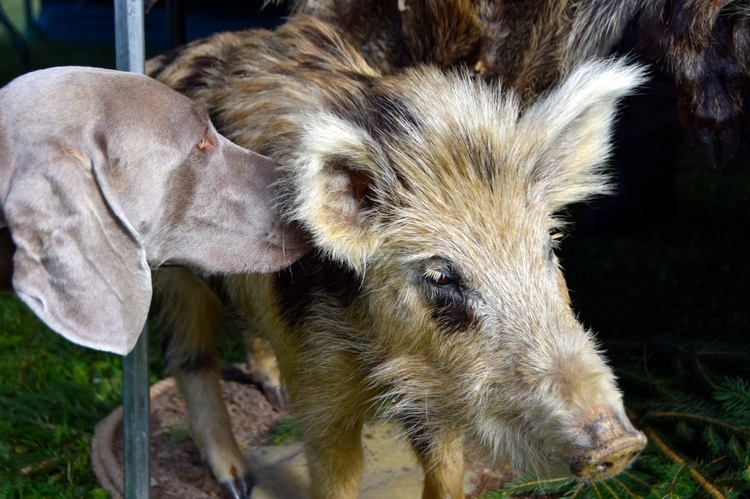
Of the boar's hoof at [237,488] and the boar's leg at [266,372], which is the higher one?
the boar's hoof at [237,488]

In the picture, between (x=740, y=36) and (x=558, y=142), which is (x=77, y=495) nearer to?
(x=558, y=142)

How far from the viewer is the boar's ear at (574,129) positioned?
3008 mm

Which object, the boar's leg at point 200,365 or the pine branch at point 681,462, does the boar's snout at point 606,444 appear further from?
the boar's leg at point 200,365

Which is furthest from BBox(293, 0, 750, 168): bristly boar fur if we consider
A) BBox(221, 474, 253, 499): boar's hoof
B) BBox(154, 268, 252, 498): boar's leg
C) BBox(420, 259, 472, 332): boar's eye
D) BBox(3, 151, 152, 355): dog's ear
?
BBox(221, 474, 253, 499): boar's hoof

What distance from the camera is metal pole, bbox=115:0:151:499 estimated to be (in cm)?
318

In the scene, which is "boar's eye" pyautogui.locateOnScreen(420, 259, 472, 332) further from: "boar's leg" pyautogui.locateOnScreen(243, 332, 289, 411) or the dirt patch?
"boar's leg" pyautogui.locateOnScreen(243, 332, 289, 411)

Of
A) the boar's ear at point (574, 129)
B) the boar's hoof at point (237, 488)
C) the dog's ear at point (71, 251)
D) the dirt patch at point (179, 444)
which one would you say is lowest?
the dirt patch at point (179, 444)

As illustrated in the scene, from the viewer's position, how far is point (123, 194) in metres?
2.79

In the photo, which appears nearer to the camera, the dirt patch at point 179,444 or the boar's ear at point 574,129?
the boar's ear at point 574,129

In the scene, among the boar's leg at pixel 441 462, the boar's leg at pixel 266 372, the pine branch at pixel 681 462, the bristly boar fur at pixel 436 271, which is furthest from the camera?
the boar's leg at pixel 266 372

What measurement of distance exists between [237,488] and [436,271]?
171 cm

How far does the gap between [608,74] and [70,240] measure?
174 centimetres

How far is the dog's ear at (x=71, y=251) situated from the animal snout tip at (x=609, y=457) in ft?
4.17

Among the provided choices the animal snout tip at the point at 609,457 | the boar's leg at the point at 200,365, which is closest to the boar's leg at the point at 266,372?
the boar's leg at the point at 200,365
